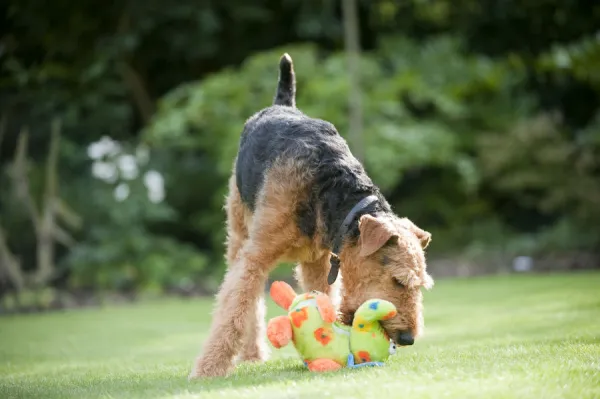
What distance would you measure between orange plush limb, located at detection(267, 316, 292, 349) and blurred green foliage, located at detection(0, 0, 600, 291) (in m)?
8.97

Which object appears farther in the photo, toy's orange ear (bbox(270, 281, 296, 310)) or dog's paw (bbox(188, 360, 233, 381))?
toy's orange ear (bbox(270, 281, 296, 310))

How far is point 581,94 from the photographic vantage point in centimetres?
1441

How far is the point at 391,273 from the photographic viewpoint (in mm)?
3291

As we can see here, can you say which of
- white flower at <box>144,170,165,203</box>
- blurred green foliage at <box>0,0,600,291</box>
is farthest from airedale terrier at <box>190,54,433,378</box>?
white flower at <box>144,170,165,203</box>

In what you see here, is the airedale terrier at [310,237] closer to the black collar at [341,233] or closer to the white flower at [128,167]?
the black collar at [341,233]

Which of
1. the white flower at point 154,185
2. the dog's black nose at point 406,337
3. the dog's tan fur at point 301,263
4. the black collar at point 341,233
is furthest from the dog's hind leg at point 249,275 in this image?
the white flower at point 154,185

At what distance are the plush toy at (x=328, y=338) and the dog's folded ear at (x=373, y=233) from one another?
0.85 ft

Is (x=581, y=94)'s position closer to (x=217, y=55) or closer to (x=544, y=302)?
(x=217, y=55)

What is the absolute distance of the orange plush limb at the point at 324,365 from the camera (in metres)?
3.27

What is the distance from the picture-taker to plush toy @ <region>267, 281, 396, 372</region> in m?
3.26

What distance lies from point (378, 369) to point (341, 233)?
0.72 meters

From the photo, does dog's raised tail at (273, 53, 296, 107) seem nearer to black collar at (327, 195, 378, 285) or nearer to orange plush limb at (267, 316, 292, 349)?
black collar at (327, 195, 378, 285)

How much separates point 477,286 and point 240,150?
6.48 metres

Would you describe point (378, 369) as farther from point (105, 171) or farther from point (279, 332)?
point (105, 171)
